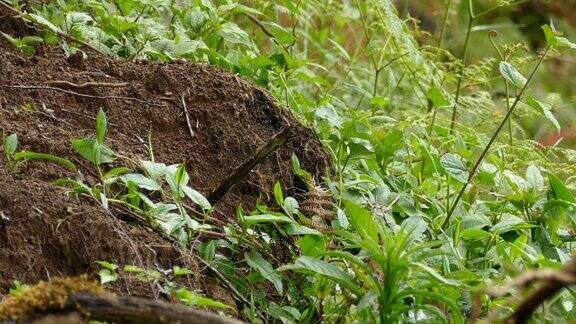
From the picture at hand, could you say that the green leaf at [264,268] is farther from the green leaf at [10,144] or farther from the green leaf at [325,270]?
the green leaf at [10,144]

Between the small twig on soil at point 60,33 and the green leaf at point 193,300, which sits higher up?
the small twig on soil at point 60,33

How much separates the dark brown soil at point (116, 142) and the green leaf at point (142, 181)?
0.37 ft

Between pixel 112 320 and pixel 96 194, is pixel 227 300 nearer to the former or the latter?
pixel 96 194

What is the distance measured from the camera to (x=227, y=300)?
2430mm

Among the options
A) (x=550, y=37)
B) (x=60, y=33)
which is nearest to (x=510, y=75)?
(x=550, y=37)

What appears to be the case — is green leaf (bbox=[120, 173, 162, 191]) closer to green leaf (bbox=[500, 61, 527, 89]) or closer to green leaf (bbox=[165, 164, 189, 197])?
green leaf (bbox=[165, 164, 189, 197])

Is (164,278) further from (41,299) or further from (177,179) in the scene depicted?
(41,299)

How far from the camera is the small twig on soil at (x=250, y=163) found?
8.44ft

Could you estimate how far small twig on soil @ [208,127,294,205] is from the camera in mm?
2572

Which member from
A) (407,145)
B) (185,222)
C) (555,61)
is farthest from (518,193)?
(555,61)

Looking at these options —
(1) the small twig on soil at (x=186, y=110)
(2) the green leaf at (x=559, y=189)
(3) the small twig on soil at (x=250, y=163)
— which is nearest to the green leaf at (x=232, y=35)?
(1) the small twig on soil at (x=186, y=110)

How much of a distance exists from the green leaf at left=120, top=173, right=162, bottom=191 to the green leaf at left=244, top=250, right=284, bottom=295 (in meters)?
0.31

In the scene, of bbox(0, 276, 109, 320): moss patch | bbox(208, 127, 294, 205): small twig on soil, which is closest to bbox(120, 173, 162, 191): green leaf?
bbox(208, 127, 294, 205): small twig on soil

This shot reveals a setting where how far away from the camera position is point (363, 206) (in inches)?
112
